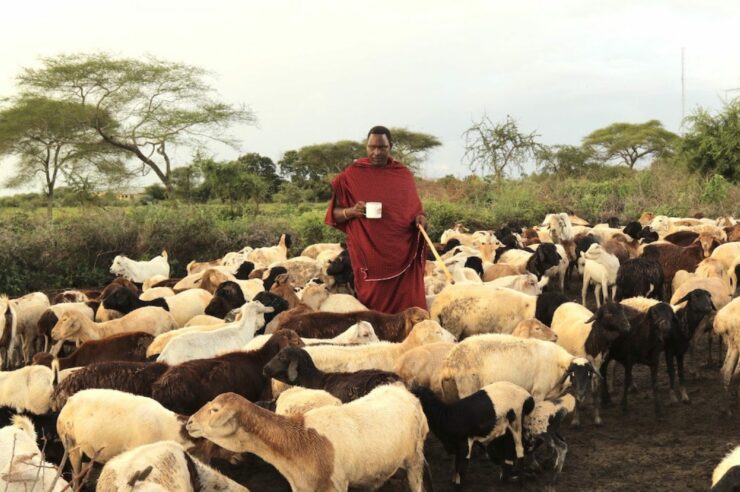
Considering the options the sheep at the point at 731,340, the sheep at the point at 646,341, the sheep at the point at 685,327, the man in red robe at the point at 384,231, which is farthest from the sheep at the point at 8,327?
the sheep at the point at 731,340

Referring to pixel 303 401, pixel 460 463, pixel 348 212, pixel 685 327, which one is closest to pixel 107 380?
pixel 303 401

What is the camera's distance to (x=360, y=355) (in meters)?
6.23

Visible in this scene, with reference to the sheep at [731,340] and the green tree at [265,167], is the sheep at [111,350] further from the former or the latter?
the green tree at [265,167]

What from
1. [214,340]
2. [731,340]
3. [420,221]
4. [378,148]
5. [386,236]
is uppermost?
[378,148]

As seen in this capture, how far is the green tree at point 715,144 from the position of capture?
962 inches

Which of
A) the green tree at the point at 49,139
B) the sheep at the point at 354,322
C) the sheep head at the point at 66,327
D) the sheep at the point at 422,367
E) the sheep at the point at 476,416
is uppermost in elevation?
the green tree at the point at 49,139

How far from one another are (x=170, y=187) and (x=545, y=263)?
61.8ft

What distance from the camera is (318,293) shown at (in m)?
8.88

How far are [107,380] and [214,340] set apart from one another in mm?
1319

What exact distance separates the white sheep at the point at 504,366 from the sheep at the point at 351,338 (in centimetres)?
105

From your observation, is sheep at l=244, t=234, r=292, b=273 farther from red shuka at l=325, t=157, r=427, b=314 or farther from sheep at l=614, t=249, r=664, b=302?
sheep at l=614, t=249, r=664, b=302

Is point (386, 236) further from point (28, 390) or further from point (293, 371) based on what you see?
point (28, 390)

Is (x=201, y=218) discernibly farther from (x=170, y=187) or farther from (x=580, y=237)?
(x=170, y=187)

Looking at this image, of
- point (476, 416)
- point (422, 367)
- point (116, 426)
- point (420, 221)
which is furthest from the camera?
point (420, 221)
